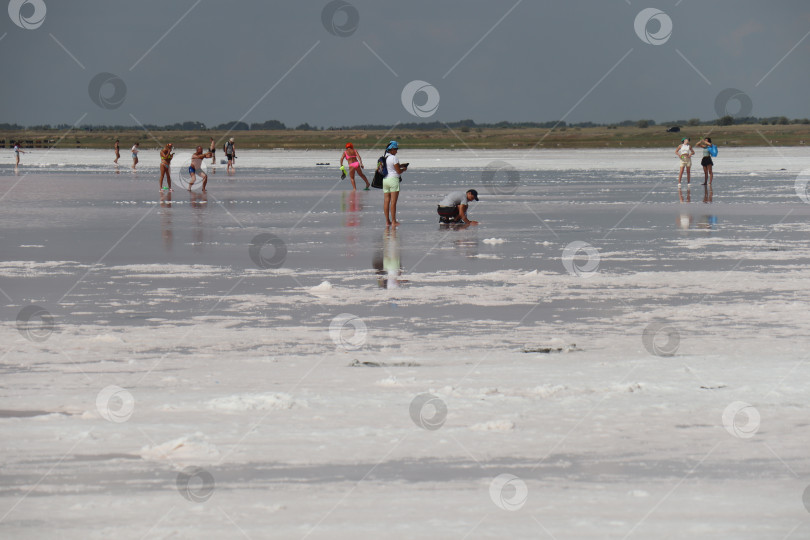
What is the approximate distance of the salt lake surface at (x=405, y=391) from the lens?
570 cm

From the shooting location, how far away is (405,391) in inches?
324

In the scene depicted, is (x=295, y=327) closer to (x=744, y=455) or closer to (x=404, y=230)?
(x=744, y=455)

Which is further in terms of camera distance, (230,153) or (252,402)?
(230,153)

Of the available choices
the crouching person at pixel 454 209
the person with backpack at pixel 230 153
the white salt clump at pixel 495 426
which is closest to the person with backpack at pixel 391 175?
the crouching person at pixel 454 209

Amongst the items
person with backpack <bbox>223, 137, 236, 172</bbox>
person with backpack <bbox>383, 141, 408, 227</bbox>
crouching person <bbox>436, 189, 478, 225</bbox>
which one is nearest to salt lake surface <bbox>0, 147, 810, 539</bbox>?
person with backpack <bbox>383, 141, 408, 227</bbox>

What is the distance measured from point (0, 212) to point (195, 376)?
69.4 ft

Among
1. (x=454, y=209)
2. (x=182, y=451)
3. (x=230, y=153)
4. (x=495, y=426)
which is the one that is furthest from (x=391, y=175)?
(x=230, y=153)

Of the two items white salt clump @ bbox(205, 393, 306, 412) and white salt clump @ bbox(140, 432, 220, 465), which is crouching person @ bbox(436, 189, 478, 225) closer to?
white salt clump @ bbox(205, 393, 306, 412)

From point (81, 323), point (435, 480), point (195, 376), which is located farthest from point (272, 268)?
point (435, 480)

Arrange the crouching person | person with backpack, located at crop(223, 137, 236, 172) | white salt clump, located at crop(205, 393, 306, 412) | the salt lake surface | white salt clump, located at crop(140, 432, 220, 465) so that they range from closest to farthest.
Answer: the salt lake surface → white salt clump, located at crop(140, 432, 220, 465) → white salt clump, located at crop(205, 393, 306, 412) → the crouching person → person with backpack, located at crop(223, 137, 236, 172)

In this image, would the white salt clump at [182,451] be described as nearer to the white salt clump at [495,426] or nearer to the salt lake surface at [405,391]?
the salt lake surface at [405,391]

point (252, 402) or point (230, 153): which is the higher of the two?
point (230, 153)

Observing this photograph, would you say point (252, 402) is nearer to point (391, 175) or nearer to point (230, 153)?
point (391, 175)

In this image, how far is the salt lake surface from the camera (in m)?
5.70
